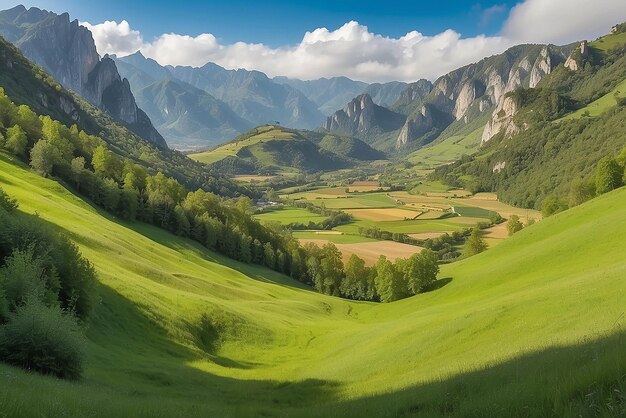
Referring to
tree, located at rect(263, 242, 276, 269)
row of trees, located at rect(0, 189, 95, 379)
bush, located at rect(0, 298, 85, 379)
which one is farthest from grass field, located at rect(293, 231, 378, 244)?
bush, located at rect(0, 298, 85, 379)

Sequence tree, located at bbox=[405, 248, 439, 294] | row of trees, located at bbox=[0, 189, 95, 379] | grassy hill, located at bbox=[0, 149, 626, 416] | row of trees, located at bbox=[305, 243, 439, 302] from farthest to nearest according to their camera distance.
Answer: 1. row of trees, located at bbox=[305, 243, 439, 302]
2. tree, located at bbox=[405, 248, 439, 294]
3. row of trees, located at bbox=[0, 189, 95, 379]
4. grassy hill, located at bbox=[0, 149, 626, 416]

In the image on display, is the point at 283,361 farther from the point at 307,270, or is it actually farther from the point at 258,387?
the point at 307,270

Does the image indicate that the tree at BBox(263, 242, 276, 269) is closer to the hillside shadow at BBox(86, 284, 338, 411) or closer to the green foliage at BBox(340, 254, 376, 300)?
the green foliage at BBox(340, 254, 376, 300)

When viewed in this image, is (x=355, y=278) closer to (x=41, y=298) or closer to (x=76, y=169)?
(x=76, y=169)

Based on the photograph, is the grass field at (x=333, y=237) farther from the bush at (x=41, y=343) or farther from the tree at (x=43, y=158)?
the bush at (x=41, y=343)

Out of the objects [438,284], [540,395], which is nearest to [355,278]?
[438,284]

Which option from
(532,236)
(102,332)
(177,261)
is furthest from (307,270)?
(102,332)
